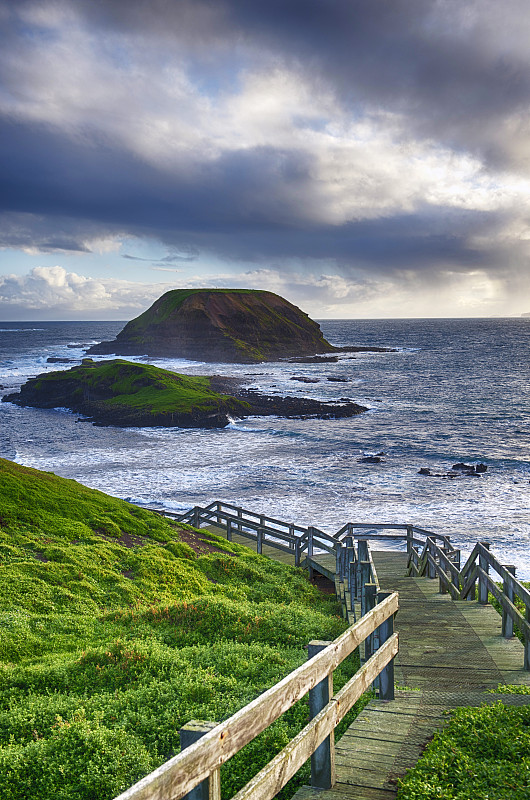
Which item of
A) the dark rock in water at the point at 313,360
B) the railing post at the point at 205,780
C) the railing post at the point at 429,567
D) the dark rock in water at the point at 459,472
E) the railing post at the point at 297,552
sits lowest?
the dark rock in water at the point at 459,472

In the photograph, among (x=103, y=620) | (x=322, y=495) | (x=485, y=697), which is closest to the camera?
(x=485, y=697)

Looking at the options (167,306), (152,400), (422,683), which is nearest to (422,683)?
(422,683)

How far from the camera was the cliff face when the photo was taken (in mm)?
131625

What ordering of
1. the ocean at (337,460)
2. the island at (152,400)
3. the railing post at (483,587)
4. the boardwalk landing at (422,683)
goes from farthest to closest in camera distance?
the island at (152,400)
the ocean at (337,460)
the railing post at (483,587)
the boardwalk landing at (422,683)

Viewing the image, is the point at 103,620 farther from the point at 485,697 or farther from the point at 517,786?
the point at 517,786

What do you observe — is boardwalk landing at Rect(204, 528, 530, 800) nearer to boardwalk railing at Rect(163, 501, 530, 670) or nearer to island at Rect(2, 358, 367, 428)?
boardwalk railing at Rect(163, 501, 530, 670)

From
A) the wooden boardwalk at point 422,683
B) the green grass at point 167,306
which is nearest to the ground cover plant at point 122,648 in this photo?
the wooden boardwalk at point 422,683

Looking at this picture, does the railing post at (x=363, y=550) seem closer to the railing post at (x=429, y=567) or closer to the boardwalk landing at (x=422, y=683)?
the boardwalk landing at (x=422, y=683)

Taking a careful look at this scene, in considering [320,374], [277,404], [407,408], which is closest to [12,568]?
[277,404]

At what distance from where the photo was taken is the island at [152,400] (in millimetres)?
61656

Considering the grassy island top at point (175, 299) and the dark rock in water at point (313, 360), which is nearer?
the dark rock in water at point (313, 360)

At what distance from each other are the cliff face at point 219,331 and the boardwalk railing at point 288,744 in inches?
4782

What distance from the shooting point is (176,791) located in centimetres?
260

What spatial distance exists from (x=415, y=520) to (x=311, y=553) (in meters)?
12.5
